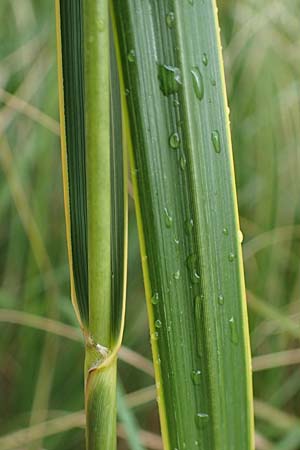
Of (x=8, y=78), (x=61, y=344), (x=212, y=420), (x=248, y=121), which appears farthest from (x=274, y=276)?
(x=212, y=420)

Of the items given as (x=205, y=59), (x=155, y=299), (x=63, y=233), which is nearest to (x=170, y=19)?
(x=205, y=59)

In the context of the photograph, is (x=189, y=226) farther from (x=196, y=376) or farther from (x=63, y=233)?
(x=63, y=233)

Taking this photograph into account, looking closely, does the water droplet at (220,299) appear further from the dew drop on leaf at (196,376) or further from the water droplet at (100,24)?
the water droplet at (100,24)

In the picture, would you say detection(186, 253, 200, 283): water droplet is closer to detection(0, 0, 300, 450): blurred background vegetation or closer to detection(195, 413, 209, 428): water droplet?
detection(195, 413, 209, 428): water droplet

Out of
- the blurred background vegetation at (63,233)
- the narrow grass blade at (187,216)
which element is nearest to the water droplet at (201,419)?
the narrow grass blade at (187,216)

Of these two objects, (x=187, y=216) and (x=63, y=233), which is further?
(x=63, y=233)

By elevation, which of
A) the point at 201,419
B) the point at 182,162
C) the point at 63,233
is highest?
the point at 63,233

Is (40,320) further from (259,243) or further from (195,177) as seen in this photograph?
(195,177)

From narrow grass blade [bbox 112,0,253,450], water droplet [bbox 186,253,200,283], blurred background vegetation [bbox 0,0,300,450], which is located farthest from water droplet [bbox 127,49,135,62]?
blurred background vegetation [bbox 0,0,300,450]
